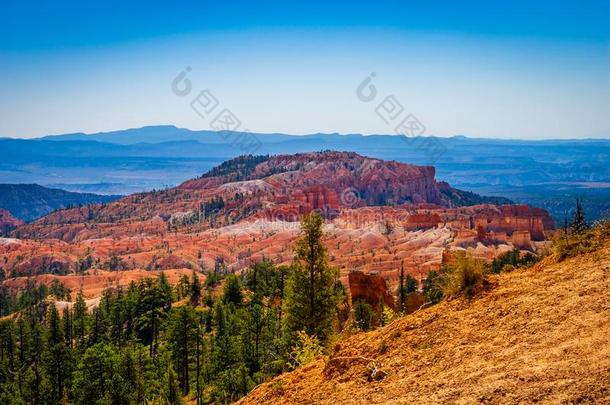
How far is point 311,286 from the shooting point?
80.3 ft

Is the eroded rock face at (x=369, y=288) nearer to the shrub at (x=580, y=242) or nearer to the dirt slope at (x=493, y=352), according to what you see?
the shrub at (x=580, y=242)

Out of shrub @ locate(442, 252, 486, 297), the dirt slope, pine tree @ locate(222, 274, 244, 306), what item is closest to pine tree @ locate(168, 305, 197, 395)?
pine tree @ locate(222, 274, 244, 306)

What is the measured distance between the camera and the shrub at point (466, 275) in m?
11.1

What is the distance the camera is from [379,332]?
11.3 m

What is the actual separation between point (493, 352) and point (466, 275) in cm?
278

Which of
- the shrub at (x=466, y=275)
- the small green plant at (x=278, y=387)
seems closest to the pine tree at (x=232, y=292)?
the small green plant at (x=278, y=387)

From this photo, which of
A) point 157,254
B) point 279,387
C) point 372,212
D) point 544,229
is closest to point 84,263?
point 157,254

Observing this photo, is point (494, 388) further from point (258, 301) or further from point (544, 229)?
point (544, 229)

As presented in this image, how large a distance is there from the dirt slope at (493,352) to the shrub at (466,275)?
314 mm

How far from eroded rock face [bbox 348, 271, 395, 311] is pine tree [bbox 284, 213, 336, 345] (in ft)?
105

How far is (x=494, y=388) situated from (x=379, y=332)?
156 inches

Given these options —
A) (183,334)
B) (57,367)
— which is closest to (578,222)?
(183,334)

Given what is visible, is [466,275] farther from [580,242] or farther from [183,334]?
[183,334]

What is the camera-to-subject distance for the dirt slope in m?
7.29
